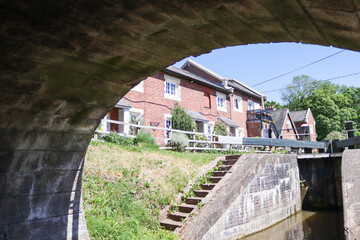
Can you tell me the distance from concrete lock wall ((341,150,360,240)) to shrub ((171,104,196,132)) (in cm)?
954

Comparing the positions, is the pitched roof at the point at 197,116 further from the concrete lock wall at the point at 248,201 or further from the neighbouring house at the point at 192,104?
the concrete lock wall at the point at 248,201

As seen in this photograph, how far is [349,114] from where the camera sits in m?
49.5

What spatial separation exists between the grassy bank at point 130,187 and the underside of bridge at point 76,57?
199cm

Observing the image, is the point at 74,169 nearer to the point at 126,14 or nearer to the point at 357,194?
the point at 126,14

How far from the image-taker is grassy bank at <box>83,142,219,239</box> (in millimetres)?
7262

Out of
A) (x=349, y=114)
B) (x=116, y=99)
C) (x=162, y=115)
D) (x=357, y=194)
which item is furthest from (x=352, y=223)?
(x=349, y=114)

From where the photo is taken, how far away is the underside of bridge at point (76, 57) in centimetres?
233

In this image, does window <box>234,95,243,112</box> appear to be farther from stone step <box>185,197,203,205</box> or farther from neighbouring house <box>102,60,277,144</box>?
stone step <box>185,197,203,205</box>

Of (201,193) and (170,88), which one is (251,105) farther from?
(201,193)

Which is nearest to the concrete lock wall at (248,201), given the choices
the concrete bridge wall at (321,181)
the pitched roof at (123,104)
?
the concrete bridge wall at (321,181)

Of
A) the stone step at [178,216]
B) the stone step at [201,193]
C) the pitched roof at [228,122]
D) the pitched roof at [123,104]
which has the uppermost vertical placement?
the pitched roof at [123,104]

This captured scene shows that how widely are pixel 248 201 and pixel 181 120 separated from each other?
9246 millimetres

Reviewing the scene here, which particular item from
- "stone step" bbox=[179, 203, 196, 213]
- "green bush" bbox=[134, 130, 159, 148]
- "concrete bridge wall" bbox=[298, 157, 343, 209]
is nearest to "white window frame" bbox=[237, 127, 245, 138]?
"concrete bridge wall" bbox=[298, 157, 343, 209]

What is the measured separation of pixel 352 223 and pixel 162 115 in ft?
43.6
